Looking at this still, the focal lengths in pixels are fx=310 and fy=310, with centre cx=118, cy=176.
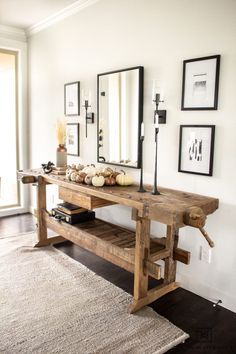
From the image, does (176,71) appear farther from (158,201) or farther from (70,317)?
(70,317)

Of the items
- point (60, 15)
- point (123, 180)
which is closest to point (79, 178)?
point (123, 180)

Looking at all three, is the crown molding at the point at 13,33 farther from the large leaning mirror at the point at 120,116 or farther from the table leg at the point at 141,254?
the table leg at the point at 141,254

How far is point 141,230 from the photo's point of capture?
2207 millimetres

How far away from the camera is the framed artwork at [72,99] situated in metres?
3.58

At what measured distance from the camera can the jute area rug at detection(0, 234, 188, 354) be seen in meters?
1.91

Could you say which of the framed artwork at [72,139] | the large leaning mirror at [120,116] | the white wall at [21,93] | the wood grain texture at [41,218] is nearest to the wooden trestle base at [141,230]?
the wood grain texture at [41,218]

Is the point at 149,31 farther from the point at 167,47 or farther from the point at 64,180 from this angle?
the point at 64,180

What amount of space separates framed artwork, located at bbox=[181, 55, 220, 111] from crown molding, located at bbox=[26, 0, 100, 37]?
5.06 feet

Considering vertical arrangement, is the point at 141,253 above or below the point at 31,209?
above

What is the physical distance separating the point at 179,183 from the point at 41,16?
9.23 ft

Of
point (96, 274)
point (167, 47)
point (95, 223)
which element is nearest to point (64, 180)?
point (95, 223)

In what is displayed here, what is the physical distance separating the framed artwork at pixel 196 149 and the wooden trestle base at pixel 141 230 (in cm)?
21

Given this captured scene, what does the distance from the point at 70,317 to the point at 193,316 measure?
34.6 inches

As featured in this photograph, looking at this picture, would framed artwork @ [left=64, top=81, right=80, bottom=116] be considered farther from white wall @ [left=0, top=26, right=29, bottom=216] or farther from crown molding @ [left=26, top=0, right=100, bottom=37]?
white wall @ [left=0, top=26, right=29, bottom=216]
